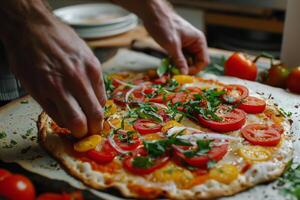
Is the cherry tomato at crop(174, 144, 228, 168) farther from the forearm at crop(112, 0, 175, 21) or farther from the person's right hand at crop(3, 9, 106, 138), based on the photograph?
the forearm at crop(112, 0, 175, 21)

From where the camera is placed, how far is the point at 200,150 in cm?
155

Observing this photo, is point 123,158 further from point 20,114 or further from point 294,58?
point 294,58

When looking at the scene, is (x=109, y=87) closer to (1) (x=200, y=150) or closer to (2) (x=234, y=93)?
(2) (x=234, y=93)

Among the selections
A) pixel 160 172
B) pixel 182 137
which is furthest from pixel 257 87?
pixel 160 172

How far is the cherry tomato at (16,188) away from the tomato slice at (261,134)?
2.54 ft

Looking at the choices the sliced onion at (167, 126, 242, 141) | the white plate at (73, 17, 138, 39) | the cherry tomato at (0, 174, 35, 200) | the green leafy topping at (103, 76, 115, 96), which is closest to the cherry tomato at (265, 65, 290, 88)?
the sliced onion at (167, 126, 242, 141)

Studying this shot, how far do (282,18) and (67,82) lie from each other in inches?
89.8

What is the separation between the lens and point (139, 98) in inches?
78.8

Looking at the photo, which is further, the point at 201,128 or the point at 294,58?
the point at 294,58

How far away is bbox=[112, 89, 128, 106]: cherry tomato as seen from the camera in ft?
6.42

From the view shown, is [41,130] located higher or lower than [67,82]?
lower

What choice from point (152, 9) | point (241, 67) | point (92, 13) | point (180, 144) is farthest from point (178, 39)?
point (92, 13)

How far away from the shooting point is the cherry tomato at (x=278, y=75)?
2.22 m

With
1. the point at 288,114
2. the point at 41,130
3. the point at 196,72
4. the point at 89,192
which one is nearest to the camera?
the point at 89,192
